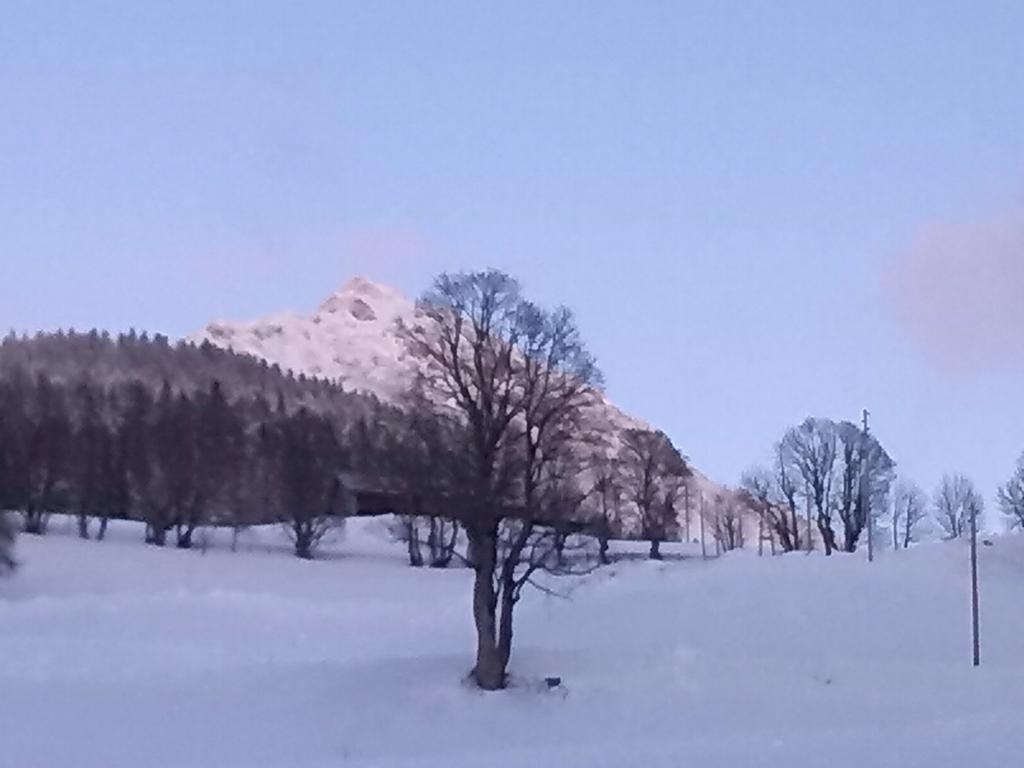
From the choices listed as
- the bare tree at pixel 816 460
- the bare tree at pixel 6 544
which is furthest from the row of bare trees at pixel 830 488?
the bare tree at pixel 6 544

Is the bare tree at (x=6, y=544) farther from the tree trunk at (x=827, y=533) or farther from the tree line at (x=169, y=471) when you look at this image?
the tree trunk at (x=827, y=533)

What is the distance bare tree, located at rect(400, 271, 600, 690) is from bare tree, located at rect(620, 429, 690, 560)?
45657mm

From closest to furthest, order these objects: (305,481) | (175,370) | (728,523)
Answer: (305,481), (728,523), (175,370)

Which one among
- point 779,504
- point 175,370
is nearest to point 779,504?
point 779,504

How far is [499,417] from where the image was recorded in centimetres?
3528

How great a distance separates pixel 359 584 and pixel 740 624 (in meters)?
20.8

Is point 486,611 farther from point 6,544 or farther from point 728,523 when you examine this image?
point 728,523

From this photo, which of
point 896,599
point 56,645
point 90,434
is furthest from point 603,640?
point 90,434

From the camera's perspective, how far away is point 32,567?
5834 centimetres

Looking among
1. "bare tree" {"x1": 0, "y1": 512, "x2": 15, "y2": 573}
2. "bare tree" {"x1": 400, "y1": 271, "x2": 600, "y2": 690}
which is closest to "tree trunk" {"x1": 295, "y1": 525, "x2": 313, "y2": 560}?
"bare tree" {"x1": 0, "y1": 512, "x2": 15, "y2": 573}

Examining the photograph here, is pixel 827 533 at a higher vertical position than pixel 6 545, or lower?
higher

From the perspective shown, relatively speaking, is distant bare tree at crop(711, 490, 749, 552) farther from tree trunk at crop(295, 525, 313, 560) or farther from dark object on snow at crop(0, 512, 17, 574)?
dark object on snow at crop(0, 512, 17, 574)

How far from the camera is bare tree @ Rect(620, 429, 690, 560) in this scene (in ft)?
276

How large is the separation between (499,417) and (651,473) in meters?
50.7
